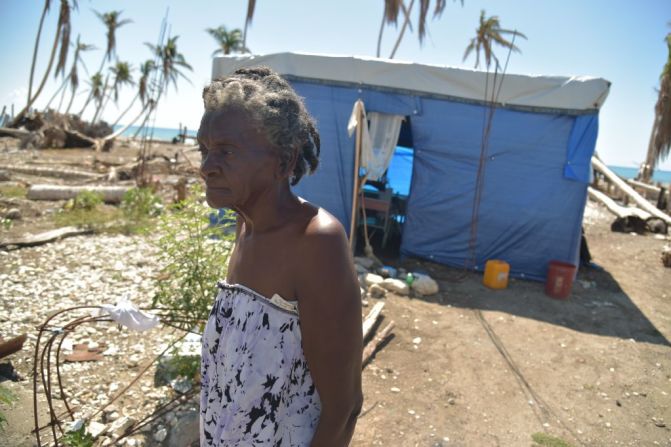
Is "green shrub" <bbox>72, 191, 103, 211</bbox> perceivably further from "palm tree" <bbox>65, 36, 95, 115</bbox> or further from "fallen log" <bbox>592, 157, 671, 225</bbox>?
"palm tree" <bbox>65, 36, 95, 115</bbox>

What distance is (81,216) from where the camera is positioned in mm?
7285

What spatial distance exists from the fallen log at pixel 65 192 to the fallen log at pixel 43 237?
2.17 m

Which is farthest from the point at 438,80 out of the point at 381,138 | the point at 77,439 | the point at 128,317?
the point at 77,439

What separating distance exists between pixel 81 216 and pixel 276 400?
7509 millimetres

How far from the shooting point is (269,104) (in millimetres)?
1035

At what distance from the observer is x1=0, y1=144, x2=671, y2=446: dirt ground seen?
315cm

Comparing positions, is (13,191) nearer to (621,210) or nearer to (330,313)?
(330,313)

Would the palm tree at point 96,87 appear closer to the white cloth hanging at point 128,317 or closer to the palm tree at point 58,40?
the palm tree at point 58,40

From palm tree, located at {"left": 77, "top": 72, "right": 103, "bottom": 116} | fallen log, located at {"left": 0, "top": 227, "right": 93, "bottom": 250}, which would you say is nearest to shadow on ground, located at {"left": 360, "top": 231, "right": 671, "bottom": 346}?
fallen log, located at {"left": 0, "top": 227, "right": 93, "bottom": 250}

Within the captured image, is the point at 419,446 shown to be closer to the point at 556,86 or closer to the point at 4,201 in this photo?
the point at 556,86

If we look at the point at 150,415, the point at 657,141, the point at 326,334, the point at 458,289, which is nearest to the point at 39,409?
the point at 150,415

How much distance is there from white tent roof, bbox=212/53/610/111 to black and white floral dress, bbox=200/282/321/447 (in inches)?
235

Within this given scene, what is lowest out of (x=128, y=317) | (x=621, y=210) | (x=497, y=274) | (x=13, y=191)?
(x=497, y=274)

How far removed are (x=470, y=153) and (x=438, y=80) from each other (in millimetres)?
1222
